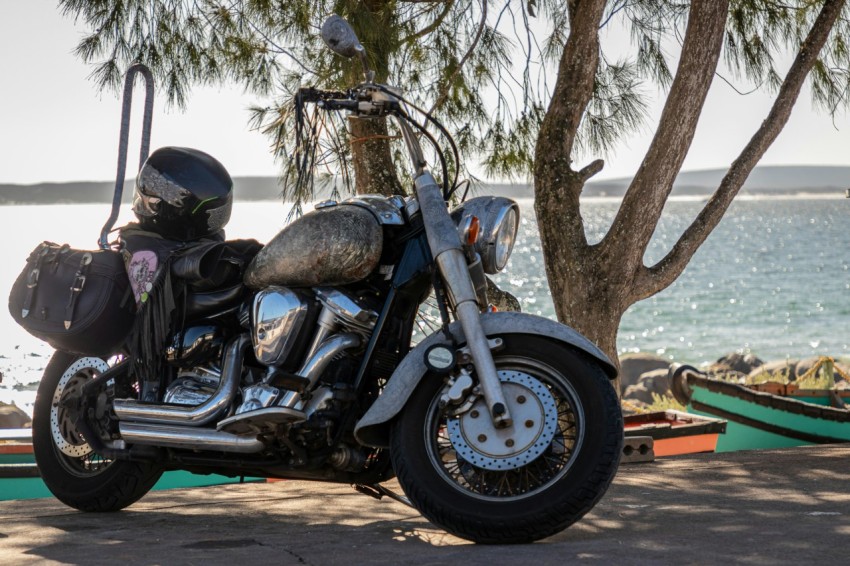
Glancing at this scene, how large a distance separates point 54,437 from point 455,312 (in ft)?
6.78

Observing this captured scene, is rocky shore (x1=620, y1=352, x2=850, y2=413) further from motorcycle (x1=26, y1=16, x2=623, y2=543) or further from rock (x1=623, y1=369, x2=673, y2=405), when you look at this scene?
motorcycle (x1=26, y1=16, x2=623, y2=543)

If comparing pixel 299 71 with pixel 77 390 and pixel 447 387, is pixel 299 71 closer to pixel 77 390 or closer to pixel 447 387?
pixel 77 390

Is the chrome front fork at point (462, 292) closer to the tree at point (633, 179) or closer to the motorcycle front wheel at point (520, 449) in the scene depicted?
the motorcycle front wheel at point (520, 449)

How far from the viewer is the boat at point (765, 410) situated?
8.70 metres

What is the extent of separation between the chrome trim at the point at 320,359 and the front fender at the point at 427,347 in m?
0.24

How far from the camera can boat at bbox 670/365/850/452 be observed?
8.70 meters

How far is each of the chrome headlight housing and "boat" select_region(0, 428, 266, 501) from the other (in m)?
2.82

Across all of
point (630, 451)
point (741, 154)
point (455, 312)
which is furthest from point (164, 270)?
point (741, 154)

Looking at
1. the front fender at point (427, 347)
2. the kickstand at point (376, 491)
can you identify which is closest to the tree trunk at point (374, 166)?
the kickstand at point (376, 491)

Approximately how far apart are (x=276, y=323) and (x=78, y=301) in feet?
3.46

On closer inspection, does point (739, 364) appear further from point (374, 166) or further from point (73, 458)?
point (73, 458)

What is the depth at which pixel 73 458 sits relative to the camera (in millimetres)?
5027

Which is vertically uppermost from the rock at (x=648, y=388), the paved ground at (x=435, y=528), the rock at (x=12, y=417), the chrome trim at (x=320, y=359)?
the chrome trim at (x=320, y=359)

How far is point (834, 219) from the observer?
124 meters
